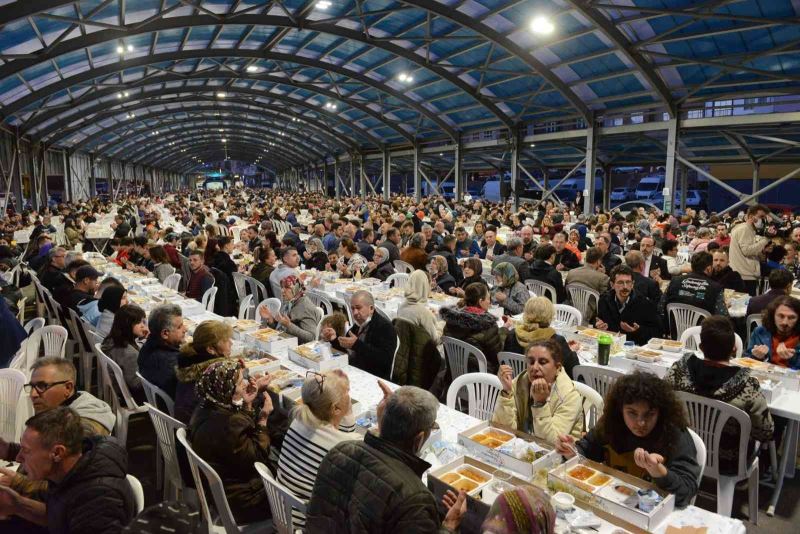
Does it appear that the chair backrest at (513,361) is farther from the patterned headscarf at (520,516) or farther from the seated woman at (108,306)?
the seated woman at (108,306)

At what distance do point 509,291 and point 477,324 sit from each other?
1.52 metres

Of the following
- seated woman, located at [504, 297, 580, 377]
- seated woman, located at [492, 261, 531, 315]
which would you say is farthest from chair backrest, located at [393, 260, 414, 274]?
seated woman, located at [504, 297, 580, 377]

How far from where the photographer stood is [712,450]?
11.5ft

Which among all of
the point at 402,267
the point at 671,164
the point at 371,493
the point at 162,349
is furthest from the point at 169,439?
the point at 671,164

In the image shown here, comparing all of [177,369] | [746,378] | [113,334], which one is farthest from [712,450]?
[113,334]

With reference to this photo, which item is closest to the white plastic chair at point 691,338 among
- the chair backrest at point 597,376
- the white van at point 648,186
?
the chair backrest at point 597,376

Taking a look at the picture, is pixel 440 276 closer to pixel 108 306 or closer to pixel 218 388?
pixel 108 306

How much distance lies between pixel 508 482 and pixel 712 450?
5.65ft

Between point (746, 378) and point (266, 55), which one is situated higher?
point (266, 55)

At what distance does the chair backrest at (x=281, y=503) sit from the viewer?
2.49 metres

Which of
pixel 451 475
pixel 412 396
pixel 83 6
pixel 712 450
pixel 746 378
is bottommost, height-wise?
pixel 712 450

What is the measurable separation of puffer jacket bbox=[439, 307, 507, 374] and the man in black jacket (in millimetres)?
2974

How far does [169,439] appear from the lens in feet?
10.8

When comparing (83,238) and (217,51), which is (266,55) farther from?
(83,238)
